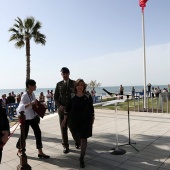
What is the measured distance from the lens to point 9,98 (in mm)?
15633

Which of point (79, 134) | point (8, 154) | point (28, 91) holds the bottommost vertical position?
point (8, 154)

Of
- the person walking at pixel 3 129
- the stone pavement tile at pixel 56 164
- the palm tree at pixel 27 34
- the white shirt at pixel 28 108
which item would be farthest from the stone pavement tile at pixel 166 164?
the palm tree at pixel 27 34

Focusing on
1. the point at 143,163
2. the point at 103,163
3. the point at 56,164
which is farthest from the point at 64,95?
the point at 143,163

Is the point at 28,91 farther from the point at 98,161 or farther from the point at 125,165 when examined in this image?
the point at 125,165

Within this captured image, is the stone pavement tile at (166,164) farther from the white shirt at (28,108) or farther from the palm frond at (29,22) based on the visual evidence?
the palm frond at (29,22)

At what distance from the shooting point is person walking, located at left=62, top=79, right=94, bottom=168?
432 centimetres

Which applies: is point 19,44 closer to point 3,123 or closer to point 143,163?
point 143,163

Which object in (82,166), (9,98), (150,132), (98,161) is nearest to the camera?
(82,166)

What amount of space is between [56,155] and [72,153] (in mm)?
382

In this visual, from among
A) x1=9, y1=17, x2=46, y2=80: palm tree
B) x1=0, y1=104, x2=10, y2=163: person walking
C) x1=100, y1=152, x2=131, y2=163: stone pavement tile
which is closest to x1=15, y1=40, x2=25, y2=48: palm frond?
x1=9, y1=17, x2=46, y2=80: palm tree

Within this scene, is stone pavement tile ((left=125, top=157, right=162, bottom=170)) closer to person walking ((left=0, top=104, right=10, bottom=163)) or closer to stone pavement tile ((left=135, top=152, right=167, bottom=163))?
stone pavement tile ((left=135, top=152, right=167, bottom=163))

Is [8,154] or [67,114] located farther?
[8,154]

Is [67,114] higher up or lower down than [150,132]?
higher up

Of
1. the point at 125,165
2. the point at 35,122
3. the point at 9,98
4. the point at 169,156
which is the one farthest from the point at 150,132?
the point at 9,98
